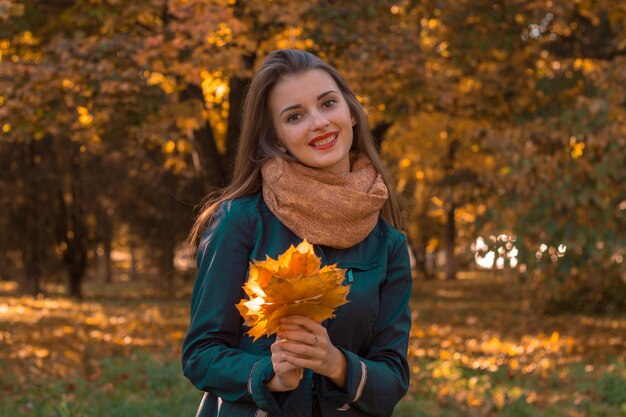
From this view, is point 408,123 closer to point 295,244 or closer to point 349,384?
point 295,244

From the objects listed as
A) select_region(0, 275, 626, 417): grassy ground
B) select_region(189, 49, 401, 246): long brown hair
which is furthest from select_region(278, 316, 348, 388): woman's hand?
select_region(0, 275, 626, 417): grassy ground

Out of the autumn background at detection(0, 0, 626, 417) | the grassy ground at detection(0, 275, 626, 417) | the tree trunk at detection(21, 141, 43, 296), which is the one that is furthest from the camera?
the tree trunk at detection(21, 141, 43, 296)

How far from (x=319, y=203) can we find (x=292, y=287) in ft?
1.78

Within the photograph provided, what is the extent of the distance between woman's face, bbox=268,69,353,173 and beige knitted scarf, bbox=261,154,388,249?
0.06 meters

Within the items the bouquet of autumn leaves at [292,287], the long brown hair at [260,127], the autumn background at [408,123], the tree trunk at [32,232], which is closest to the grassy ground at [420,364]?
the autumn background at [408,123]

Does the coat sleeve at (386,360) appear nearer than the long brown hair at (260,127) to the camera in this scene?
Yes

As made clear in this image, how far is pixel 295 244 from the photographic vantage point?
2.31m

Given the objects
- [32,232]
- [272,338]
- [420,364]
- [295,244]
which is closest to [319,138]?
[295,244]

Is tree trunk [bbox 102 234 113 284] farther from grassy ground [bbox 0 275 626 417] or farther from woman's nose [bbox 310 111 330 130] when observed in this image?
woman's nose [bbox 310 111 330 130]

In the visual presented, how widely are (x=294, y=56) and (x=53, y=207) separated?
62.8 ft

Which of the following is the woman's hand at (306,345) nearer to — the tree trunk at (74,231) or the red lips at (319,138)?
the red lips at (319,138)

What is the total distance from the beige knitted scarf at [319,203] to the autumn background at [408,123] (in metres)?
3.57

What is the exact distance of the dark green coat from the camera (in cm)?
215

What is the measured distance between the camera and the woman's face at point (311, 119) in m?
2.40
